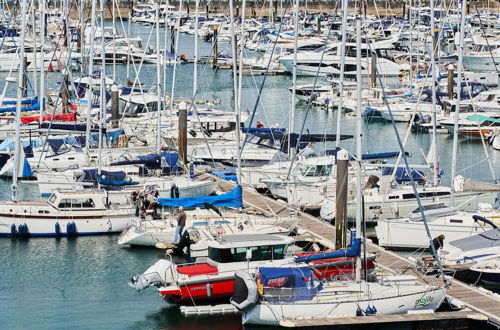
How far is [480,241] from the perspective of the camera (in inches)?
1332

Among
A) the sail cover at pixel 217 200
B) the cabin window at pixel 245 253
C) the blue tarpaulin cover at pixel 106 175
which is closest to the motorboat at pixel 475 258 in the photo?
the cabin window at pixel 245 253

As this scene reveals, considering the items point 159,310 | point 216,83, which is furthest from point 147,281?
point 216,83

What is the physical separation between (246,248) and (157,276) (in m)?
2.47

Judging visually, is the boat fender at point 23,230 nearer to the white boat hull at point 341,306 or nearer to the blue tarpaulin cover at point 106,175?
the blue tarpaulin cover at point 106,175

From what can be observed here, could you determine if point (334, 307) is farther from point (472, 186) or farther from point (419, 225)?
point (472, 186)

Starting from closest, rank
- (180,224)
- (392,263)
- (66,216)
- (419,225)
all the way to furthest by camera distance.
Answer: (392,263), (180,224), (419,225), (66,216)

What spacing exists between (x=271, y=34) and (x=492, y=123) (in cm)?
4732

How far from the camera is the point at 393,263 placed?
33.3m

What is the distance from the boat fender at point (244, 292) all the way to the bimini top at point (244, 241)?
2.05 metres

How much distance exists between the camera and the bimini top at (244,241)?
31.4 meters

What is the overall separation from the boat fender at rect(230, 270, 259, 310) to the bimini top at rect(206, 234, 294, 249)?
2.05 m

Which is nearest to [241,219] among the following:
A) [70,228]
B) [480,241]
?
[70,228]

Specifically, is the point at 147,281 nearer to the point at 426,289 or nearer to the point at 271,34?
the point at 426,289

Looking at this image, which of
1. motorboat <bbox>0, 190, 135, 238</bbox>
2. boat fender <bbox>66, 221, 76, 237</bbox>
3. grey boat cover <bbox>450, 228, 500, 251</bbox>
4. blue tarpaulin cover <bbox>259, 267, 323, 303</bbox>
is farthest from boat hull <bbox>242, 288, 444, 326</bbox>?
boat fender <bbox>66, 221, 76, 237</bbox>
